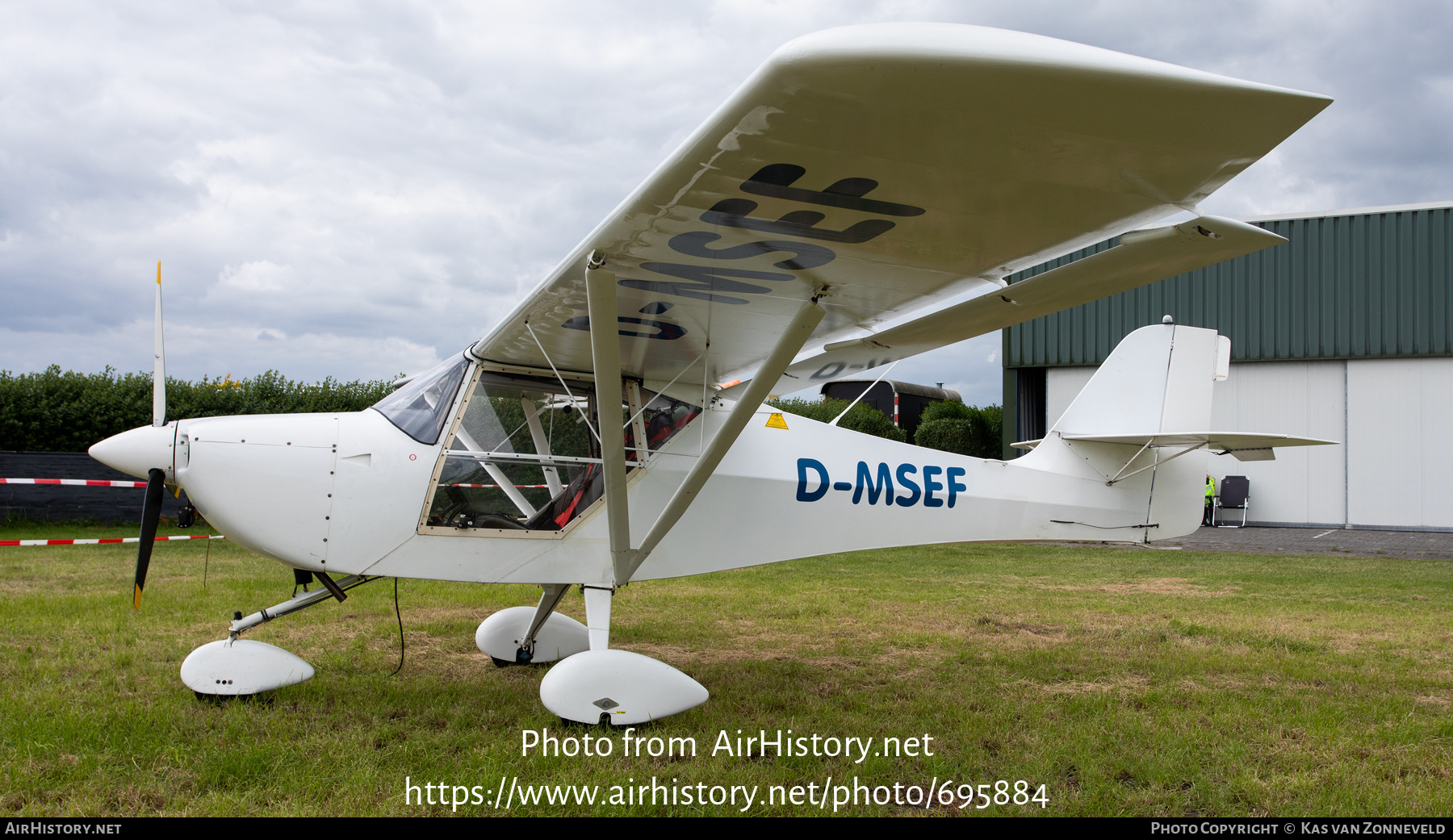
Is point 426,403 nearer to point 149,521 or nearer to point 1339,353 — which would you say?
point 149,521

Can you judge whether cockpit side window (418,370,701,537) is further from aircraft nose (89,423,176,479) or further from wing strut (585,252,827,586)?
aircraft nose (89,423,176,479)

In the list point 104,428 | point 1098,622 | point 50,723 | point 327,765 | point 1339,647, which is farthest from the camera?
point 104,428

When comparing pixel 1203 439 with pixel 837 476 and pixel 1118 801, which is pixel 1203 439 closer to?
pixel 837 476

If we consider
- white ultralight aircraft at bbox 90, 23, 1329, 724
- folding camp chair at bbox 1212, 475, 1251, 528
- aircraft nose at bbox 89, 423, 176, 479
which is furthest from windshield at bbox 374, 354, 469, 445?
folding camp chair at bbox 1212, 475, 1251, 528

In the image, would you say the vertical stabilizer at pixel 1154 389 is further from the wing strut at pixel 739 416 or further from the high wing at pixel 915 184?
the wing strut at pixel 739 416

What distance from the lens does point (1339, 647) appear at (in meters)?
5.93

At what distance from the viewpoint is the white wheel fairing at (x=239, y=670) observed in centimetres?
395

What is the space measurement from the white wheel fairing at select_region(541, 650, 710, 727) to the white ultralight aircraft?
0.4 inches

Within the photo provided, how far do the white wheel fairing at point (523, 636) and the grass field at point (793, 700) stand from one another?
0.19m

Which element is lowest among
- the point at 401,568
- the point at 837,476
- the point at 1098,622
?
the point at 1098,622

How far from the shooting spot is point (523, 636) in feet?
17.9

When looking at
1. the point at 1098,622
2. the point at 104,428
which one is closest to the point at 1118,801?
the point at 1098,622

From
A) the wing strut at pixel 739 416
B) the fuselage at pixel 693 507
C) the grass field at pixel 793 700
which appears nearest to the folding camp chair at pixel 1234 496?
the grass field at pixel 793 700

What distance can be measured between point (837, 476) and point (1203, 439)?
2604 millimetres
